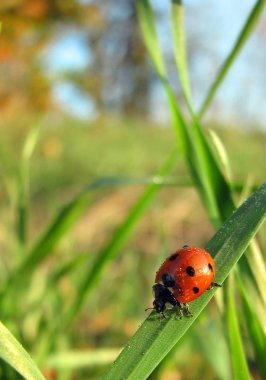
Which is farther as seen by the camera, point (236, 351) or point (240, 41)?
point (240, 41)

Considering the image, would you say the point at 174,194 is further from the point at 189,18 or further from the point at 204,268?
the point at 189,18

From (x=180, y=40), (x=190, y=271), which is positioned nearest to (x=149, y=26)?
(x=180, y=40)

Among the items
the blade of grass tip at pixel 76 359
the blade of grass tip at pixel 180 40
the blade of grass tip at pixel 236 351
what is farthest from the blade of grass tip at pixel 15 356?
the blade of grass tip at pixel 76 359

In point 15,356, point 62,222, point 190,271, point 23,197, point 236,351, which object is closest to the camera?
point 15,356

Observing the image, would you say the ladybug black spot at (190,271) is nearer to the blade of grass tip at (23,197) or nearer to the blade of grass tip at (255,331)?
the blade of grass tip at (255,331)

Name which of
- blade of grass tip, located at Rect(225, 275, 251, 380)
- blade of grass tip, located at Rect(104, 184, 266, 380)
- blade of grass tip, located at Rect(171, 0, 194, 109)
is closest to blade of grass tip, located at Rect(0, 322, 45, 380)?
blade of grass tip, located at Rect(104, 184, 266, 380)

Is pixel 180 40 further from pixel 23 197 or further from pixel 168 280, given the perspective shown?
pixel 23 197
